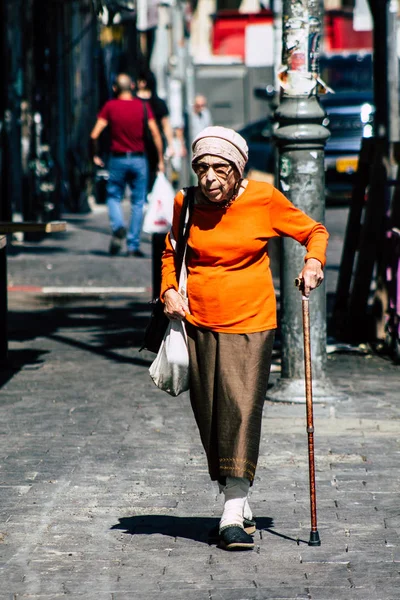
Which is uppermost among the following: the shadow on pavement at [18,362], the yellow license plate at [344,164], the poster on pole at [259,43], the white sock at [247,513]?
the poster on pole at [259,43]

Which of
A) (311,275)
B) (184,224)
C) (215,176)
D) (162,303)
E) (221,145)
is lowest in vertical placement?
(162,303)

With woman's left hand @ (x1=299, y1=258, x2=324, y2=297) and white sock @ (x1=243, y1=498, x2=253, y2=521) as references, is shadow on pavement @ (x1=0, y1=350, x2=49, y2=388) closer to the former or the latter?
white sock @ (x1=243, y1=498, x2=253, y2=521)

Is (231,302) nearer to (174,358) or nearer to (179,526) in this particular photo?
(174,358)

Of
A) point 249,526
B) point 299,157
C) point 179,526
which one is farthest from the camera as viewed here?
point 299,157

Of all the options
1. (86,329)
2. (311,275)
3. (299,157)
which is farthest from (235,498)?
(86,329)

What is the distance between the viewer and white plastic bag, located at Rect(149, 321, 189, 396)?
5.30 metres

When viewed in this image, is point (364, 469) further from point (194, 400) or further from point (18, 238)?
point (18, 238)

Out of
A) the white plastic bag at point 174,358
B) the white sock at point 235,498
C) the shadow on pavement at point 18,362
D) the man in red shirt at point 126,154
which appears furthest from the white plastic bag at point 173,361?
the man in red shirt at point 126,154

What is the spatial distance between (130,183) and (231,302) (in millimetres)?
11008

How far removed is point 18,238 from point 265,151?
7.66 m

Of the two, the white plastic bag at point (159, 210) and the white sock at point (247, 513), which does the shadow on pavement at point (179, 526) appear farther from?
the white plastic bag at point (159, 210)

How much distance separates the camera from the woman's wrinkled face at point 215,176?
5.14m

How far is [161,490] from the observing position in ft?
20.2

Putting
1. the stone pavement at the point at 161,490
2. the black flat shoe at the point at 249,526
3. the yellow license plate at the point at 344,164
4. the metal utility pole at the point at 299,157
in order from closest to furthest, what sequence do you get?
1. the stone pavement at the point at 161,490
2. the black flat shoe at the point at 249,526
3. the metal utility pole at the point at 299,157
4. the yellow license plate at the point at 344,164
